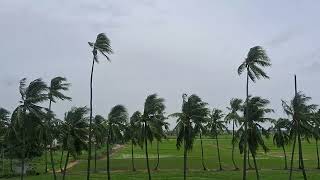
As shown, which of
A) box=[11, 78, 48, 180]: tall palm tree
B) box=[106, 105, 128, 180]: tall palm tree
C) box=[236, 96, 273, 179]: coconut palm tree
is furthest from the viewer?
box=[106, 105, 128, 180]: tall palm tree

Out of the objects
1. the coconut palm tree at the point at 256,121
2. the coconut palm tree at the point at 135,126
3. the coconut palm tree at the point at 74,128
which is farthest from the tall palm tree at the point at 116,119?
the coconut palm tree at the point at 256,121

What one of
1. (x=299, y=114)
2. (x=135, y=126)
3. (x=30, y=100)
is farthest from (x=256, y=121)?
(x=30, y=100)

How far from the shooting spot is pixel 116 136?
79.2 m

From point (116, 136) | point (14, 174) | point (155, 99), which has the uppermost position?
point (155, 99)

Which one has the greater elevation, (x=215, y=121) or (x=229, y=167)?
(x=215, y=121)

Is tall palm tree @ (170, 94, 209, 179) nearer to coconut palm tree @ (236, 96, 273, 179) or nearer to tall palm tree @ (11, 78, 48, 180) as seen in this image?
coconut palm tree @ (236, 96, 273, 179)

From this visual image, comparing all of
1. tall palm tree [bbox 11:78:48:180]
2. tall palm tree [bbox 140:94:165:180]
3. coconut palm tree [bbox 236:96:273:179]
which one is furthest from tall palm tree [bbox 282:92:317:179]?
tall palm tree [bbox 11:78:48:180]

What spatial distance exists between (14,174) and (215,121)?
41.5 metres

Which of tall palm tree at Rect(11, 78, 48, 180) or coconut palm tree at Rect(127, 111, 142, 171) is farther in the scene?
coconut palm tree at Rect(127, 111, 142, 171)

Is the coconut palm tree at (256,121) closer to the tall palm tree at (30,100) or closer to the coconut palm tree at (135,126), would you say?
the coconut palm tree at (135,126)

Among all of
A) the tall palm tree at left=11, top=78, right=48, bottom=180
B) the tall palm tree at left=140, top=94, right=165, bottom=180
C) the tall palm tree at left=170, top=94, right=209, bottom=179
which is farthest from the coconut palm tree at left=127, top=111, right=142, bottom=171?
the tall palm tree at left=11, top=78, right=48, bottom=180

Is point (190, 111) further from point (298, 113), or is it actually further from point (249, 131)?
point (298, 113)

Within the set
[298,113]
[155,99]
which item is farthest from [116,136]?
[298,113]

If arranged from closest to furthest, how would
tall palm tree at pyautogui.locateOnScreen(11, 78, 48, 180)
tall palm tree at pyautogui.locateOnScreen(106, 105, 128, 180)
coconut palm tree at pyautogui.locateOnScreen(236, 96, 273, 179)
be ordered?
1. tall palm tree at pyautogui.locateOnScreen(11, 78, 48, 180)
2. coconut palm tree at pyautogui.locateOnScreen(236, 96, 273, 179)
3. tall palm tree at pyautogui.locateOnScreen(106, 105, 128, 180)
